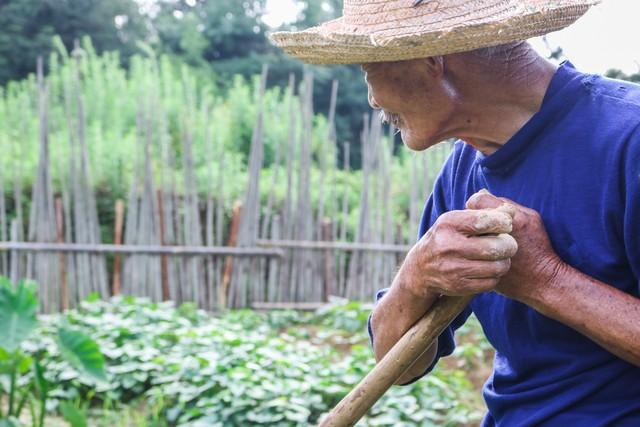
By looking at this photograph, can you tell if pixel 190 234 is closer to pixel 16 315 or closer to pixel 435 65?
pixel 16 315

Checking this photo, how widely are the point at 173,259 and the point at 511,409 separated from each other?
20.7 feet

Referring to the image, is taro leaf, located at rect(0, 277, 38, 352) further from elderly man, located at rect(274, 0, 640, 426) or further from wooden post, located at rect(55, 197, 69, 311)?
elderly man, located at rect(274, 0, 640, 426)

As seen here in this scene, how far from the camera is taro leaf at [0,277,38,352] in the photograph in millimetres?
4406

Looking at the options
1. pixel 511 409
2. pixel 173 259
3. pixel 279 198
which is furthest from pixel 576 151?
pixel 279 198

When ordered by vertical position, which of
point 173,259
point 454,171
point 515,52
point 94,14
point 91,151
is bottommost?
point 173,259

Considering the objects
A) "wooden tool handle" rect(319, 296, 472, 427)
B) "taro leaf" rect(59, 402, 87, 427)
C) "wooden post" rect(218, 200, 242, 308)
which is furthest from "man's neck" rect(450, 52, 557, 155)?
"wooden post" rect(218, 200, 242, 308)

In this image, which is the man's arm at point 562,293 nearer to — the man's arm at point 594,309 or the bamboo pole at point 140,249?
the man's arm at point 594,309

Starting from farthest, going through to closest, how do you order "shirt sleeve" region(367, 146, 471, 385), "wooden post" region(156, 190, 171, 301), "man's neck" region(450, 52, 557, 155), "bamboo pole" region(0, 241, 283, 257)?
"wooden post" region(156, 190, 171, 301), "bamboo pole" region(0, 241, 283, 257), "shirt sleeve" region(367, 146, 471, 385), "man's neck" region(450, 52, 557, 155)

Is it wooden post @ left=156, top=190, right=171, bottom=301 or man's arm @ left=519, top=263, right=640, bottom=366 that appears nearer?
man's arm @ left=519, top=263, right=640, bottom=366

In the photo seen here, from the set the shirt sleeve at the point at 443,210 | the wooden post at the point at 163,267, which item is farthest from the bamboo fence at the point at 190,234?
the shirt sleeve at the point at 443,210

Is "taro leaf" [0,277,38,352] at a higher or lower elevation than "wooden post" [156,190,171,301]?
higher

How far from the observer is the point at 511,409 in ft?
5.26

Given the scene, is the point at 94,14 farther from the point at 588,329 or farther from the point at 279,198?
the point at 588,329

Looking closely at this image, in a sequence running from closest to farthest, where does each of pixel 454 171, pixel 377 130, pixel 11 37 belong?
pixel 454 171, pixel 377 130, pixel 11 37
